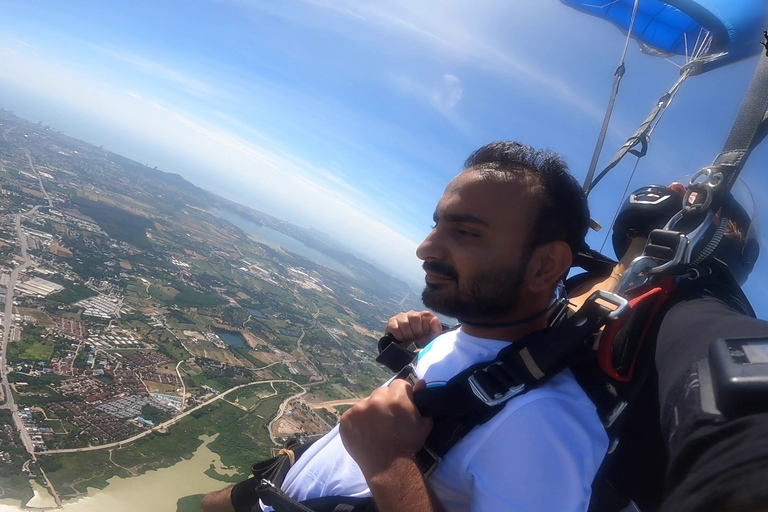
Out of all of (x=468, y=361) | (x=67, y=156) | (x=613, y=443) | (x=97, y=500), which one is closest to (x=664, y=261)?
(x=613, y=443)

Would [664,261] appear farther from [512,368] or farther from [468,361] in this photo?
[468,361]

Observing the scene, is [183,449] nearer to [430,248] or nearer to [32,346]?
[32,346]

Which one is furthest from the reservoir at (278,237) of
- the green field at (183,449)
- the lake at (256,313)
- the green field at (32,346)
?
the green field at (183,449)

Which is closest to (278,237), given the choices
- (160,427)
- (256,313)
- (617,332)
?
(256,313)

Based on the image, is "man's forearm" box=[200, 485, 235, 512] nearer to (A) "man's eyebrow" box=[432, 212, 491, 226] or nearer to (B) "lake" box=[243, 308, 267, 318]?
(A) "man's eyebrow" box=[432, 212, 491, 226]

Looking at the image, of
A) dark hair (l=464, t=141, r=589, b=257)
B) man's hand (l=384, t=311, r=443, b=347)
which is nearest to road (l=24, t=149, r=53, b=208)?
man's hand (l=384, t=311, r=443, b=347)

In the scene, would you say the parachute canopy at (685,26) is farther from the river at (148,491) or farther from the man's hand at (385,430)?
the river at (148,491)
